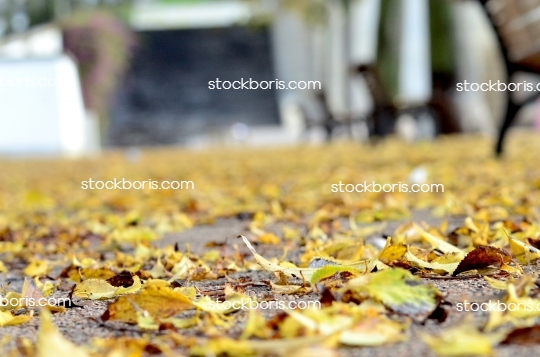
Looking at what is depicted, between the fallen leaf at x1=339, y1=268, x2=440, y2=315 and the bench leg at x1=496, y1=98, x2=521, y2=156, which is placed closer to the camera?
the fallen leaf at x1=339, y1=268, x2=440, y2=315

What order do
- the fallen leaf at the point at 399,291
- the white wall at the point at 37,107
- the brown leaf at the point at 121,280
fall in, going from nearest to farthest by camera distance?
the fallen leaf at the point at 399,291
the brown leaf at the point at 121,280
the white wall at the point at 37,107

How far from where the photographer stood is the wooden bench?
13.0 feet

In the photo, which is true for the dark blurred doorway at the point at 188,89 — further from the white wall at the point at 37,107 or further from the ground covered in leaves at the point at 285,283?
the ground covered in leaves at the point at 285,283

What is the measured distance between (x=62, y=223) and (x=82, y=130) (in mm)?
14494

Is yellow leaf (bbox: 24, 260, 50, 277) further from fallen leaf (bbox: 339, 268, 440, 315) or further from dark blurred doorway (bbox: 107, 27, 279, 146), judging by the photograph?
dark blurred doorway (bbox: 107, 27, 279, 146)

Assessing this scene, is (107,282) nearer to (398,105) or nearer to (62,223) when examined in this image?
(62,223)

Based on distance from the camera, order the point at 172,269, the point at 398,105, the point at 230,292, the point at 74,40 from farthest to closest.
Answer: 1. the point at 74,40
2. the point at 398,105
3. the point at 172,269
4. the point at 230,292

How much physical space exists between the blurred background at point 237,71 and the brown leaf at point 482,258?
371 centimetres

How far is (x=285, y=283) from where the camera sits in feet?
4.87

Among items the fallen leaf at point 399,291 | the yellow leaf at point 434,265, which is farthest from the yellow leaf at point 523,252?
the fallen leaf at point 399,291

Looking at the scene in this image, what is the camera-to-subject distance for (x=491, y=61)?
19.3 metres

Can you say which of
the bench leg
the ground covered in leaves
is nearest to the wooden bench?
the bench leg

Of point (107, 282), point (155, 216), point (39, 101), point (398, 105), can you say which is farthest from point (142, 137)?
point (107, 282)

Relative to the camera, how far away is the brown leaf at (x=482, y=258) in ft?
4.77
